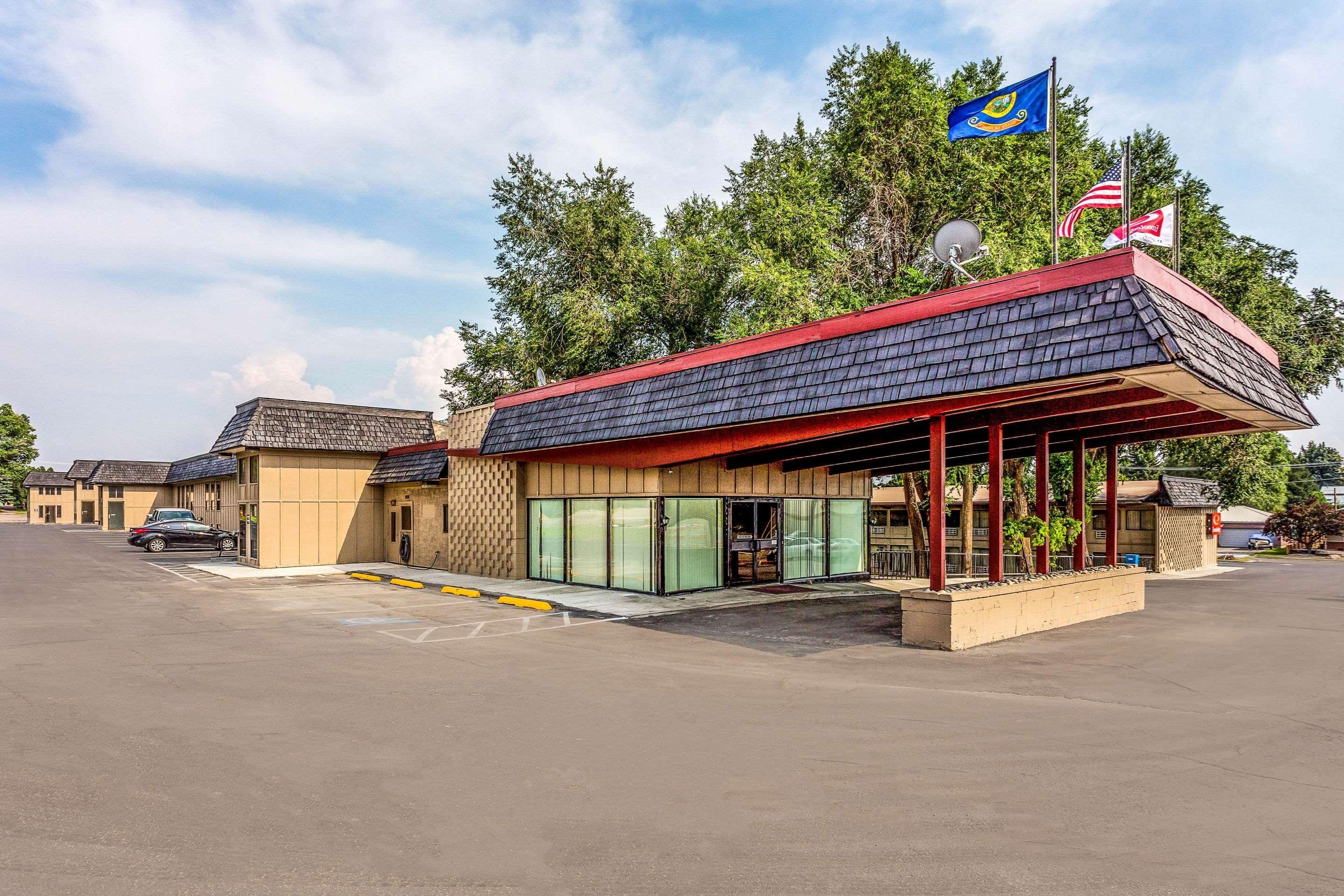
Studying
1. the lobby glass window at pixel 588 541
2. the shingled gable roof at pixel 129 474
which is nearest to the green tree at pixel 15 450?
the shingled gable roof at pixel 129 474

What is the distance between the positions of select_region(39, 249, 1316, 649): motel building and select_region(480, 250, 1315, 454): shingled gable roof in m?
0.03

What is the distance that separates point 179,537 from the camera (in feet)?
115

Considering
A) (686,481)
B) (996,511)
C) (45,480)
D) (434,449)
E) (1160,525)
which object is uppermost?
(434,449)

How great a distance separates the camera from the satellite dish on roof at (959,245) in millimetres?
13414

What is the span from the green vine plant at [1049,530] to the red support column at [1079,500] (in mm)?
314

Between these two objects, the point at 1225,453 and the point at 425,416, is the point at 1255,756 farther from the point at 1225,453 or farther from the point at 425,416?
the point at 1225,453

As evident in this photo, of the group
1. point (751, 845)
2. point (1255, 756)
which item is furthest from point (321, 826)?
point (1255, 756)

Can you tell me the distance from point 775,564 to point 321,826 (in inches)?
624

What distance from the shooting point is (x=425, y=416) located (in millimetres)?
29844

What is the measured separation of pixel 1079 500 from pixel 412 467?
19.2 meters

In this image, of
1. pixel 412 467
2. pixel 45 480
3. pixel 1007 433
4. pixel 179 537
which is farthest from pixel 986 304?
pixel 45 480

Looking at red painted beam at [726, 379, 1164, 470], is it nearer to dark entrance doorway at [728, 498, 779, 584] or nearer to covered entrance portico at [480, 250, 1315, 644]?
covered entrance portico at [480, 250, 1315, 644]

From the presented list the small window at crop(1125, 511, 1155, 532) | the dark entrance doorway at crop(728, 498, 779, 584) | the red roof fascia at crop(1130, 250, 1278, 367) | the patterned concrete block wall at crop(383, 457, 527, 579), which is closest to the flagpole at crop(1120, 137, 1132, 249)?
the red roof fascia at crop(1130, 250, 1278, 367)

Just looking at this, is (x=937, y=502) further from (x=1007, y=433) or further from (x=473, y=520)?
(x=473, y=520)
